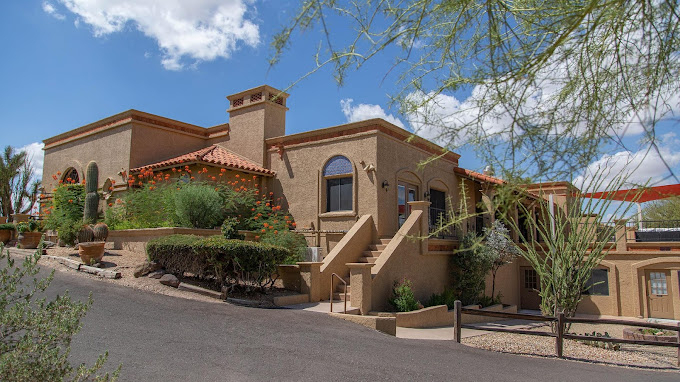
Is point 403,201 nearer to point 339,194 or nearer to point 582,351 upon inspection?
point 339,194

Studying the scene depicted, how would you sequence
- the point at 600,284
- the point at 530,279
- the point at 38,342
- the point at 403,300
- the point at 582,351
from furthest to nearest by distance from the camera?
the point at 530,279, the point at 600,284, the point at 403,300, the point at 582,351, the point at 38,342

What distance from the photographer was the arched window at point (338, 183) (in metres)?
17.0

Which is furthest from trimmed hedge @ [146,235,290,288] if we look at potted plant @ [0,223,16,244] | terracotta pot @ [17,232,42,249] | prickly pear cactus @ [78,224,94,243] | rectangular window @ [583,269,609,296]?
rectangular window @ [583,269,609,296]

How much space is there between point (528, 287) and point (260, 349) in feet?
62.8

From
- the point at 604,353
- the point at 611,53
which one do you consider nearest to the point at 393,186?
the point at 604,353

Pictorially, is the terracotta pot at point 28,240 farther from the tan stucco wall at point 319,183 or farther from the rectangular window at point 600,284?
the rectangular window at point 600,284

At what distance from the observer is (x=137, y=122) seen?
19.1 m

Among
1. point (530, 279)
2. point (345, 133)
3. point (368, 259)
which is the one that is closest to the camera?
point (368, 259)

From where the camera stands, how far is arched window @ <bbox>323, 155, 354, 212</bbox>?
1700 centimetres

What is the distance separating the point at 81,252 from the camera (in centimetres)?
1249

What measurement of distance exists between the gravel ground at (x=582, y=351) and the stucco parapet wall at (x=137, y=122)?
13946mm

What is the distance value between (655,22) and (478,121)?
5.34 ft

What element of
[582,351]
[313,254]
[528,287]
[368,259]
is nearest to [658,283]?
[528,287]

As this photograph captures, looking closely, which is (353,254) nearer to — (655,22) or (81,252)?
(81,252)
